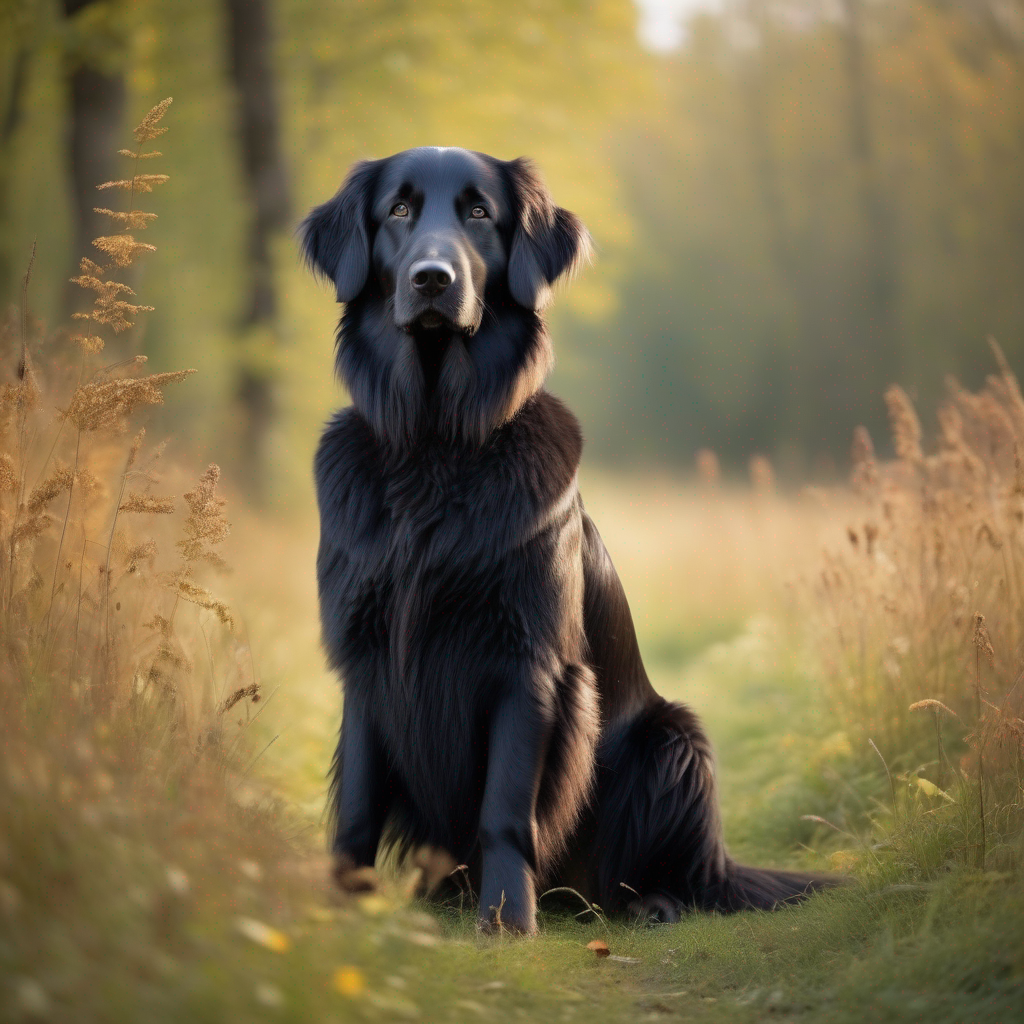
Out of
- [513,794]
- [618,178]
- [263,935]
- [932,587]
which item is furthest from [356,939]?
[618,178]

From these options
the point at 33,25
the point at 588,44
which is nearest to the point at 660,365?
the point at 588,44

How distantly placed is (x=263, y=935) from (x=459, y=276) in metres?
2.01

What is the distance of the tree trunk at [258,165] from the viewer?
950 cm

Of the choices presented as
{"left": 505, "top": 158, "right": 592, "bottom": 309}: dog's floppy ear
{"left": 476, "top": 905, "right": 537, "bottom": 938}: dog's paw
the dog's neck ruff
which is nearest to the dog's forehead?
{"left": 505, "top": 158, "right": 592, "bottom": 309}: dog's floppy ear

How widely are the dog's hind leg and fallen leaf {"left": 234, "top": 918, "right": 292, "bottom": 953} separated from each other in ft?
5.45

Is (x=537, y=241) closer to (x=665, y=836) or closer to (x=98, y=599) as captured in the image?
(x=98, y=599)

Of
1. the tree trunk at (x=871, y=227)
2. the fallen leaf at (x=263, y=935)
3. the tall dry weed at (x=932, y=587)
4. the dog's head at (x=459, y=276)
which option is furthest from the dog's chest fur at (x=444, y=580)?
the tree trunk at (x=871, y=227)

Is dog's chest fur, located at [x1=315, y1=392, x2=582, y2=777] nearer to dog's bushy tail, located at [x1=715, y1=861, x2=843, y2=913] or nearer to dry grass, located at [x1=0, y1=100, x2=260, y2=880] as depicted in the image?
dry grass, located at [x1=0, y1=100, x2=260, y2=880]

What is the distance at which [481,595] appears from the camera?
2961mm

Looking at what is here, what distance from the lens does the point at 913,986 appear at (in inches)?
87.9

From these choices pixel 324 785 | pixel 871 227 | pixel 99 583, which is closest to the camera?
pixel 99 583

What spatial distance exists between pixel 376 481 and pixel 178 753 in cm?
101

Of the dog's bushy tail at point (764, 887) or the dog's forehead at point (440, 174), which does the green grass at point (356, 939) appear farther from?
the dog's forehead at point (440, 174)

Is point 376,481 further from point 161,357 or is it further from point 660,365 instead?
point 660,365
